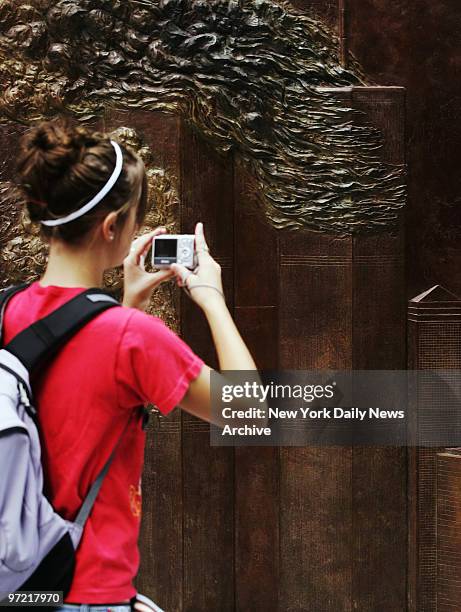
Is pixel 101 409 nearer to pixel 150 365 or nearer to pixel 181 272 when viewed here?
pixel 150 365

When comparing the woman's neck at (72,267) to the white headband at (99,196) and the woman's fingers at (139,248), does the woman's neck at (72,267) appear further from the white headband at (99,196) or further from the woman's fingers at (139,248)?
the woman's fingers at (139,248)

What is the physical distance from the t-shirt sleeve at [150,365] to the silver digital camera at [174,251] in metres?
0.41

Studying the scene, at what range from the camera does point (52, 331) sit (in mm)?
1548

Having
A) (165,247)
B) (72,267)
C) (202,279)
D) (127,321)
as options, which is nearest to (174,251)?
(165,247)

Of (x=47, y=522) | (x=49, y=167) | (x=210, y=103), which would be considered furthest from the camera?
(x=210, y=103)

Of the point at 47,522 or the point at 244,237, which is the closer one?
the point at 47,522

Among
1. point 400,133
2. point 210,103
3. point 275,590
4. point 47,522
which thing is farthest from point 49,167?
point 275,590

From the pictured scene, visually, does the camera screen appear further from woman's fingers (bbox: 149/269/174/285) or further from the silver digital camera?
woman's fingers (bbox: 149/269/174/285)

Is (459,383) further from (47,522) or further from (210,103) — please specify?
(47,522)

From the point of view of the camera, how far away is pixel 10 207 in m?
4.09

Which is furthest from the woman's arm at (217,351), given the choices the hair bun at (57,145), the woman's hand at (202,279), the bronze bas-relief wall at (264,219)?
the bronze bas-relief wall at (264,219)

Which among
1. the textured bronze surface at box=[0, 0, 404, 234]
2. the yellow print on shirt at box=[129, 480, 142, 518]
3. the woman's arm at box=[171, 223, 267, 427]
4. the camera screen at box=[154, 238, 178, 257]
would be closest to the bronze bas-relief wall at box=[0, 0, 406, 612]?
the textured bronze surface at box=[0, 0, 404, 234]

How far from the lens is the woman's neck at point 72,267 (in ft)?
5.50

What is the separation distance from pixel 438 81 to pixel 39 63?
1.97 metres
